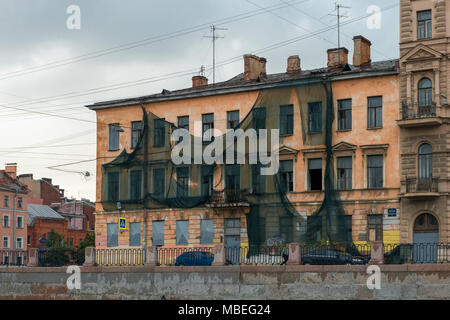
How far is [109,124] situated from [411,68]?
20.2 metres

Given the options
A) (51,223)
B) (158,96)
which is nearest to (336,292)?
(158,96)

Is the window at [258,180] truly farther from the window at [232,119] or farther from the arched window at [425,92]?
the arched window at [425,92]

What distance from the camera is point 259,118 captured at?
49.8 metres

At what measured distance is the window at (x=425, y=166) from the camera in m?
45.5

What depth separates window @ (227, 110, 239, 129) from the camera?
170 ft

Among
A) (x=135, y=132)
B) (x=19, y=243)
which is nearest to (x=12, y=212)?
(x=19, y=243)

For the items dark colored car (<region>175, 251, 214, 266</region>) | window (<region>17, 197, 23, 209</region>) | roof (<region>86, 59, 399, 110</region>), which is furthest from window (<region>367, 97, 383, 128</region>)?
window (<region>17, 197, 23, 209</region>)

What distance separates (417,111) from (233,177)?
1151 cm

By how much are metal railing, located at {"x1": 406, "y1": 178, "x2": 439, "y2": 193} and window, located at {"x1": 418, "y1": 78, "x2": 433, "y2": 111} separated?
3532 millimetres

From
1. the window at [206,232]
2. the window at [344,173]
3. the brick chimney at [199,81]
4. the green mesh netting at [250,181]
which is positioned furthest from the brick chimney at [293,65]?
the window at [206,232]

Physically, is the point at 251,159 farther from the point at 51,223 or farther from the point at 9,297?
the point at 51,223

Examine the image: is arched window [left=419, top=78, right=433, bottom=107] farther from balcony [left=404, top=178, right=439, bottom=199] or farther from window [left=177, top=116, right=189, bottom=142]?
window [left=177, top=116, right=189, bottom=142]

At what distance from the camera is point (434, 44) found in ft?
151

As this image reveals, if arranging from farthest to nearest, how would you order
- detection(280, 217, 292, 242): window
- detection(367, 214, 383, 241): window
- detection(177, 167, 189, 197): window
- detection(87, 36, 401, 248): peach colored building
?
detection(177, 167, 189, 197): window → detection(280, 217, 292, 242): window → detection(87, 36, 401, 248): peach colored building → detection(367, 214, 383, 241): window
